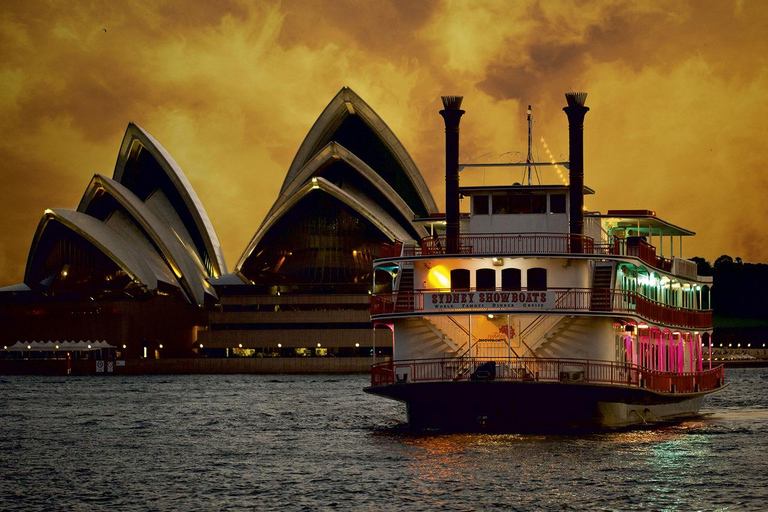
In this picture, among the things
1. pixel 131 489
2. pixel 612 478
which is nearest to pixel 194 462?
pixel 131 489

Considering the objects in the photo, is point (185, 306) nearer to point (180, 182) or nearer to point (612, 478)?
point (180, 182)

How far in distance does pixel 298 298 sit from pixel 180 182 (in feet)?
52.7

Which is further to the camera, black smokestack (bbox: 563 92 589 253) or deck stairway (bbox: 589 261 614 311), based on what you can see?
black smokestack (bbox: 563 92 589 253)

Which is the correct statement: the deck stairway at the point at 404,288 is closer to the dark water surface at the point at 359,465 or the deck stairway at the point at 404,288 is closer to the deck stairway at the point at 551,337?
the deck stairway at the point at 551,337

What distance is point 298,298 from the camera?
11956 cm

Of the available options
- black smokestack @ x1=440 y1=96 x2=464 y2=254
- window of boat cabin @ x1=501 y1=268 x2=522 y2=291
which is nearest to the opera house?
black smokestack @ x1=440 y1=96 x2=464 y2=254

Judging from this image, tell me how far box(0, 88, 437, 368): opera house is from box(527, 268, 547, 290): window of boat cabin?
77944 mm

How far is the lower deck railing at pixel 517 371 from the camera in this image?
1463 inches

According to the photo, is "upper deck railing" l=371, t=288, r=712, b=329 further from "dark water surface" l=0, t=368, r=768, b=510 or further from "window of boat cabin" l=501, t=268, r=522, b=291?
"dark water surface" l=0, t=368, r=768, b=510

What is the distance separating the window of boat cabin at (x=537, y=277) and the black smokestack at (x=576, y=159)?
1276mm

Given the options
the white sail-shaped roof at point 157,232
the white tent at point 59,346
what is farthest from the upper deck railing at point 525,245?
the white sail-shaped roof at point 157,232

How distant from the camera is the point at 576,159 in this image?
40.5 metres

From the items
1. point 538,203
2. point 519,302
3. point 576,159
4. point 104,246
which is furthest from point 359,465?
point 104,246

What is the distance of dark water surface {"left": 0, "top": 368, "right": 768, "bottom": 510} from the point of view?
29.4m
